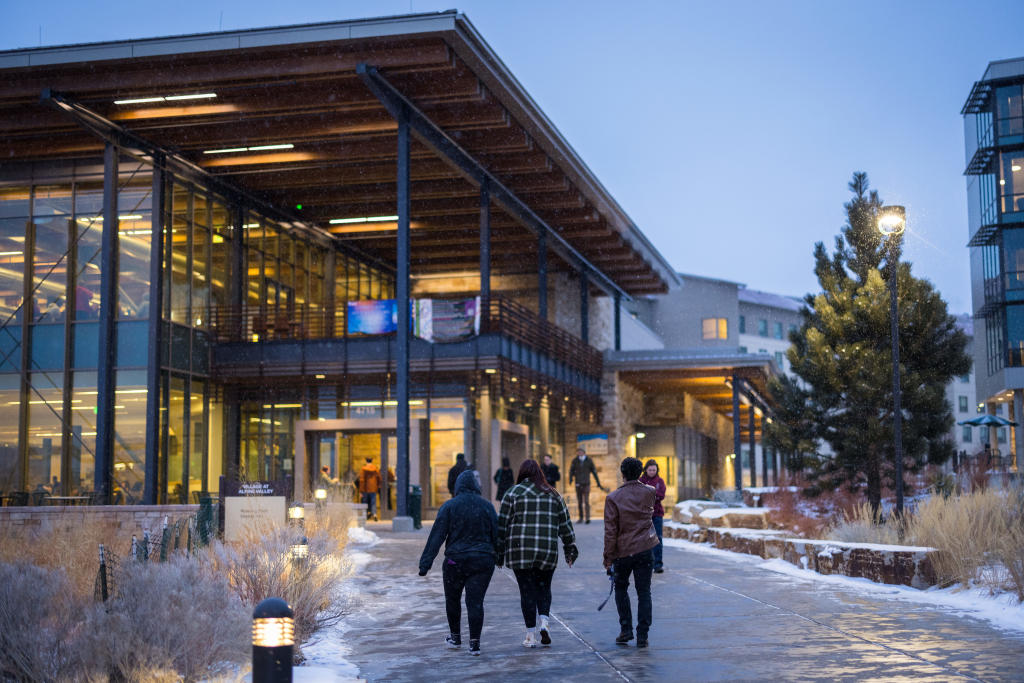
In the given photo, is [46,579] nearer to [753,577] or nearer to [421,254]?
[753,577]

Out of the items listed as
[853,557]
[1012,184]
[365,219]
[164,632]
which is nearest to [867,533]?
[853,557]

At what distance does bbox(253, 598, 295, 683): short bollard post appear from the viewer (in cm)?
520

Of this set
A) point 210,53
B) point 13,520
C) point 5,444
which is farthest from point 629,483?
point 5,444

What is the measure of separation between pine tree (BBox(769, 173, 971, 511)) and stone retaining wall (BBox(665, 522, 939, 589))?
645 cm

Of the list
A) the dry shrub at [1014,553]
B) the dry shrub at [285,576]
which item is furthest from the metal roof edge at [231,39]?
the dry shrub at [1014,553]

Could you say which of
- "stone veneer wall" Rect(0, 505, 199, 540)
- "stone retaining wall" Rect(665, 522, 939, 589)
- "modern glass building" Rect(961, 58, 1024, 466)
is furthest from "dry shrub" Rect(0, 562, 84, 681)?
"modern glass building" Rect(961, 58, 1024, 466)

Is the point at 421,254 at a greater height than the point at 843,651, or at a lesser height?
greater

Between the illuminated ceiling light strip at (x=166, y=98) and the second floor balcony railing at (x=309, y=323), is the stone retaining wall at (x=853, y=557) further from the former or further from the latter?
the illuminated ceiling light strip at (x=166, y=98)

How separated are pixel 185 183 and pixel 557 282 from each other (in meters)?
17.3

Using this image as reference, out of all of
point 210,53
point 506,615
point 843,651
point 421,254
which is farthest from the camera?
point 421,254

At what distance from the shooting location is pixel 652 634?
37.1ft

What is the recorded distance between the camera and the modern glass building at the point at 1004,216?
2003 inches

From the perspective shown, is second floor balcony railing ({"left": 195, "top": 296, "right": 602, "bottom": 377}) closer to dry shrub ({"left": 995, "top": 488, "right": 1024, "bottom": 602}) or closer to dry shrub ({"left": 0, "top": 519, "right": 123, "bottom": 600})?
dry shrub ({"left": 0, "top": 519, "right": 123, "bottom": 600})

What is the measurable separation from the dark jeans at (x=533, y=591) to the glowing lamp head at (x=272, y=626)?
16.9ft
